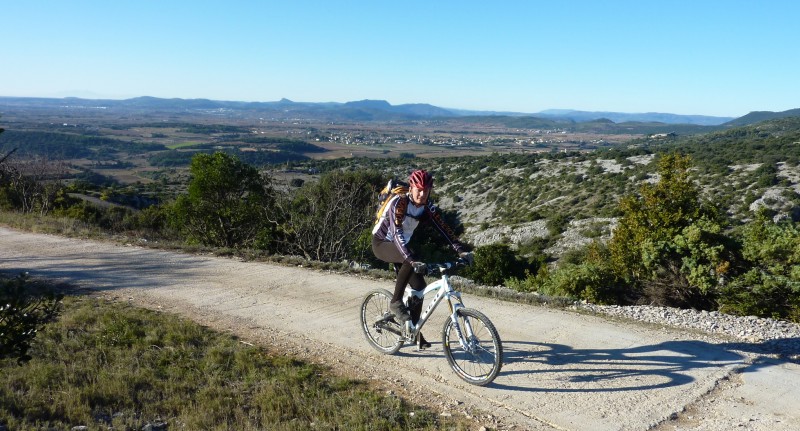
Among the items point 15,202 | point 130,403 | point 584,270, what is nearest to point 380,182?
point 15,202

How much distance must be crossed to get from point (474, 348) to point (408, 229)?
1.36 meters

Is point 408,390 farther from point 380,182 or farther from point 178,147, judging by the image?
point 178,147

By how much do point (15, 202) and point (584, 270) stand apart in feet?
90.7

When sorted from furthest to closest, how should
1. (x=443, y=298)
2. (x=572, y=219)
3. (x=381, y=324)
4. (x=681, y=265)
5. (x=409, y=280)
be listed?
(x=572, y=219), (x=681, y=265), (x=381, y=324), (x=409, y=280), (x=443, y=298)

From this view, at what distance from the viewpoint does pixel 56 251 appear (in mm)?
13188

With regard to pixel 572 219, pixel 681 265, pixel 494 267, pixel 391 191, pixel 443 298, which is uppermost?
pixel 391 191

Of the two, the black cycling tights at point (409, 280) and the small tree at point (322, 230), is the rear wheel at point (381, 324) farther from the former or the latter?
the small tree at point (322, 230)

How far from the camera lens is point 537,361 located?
596cm

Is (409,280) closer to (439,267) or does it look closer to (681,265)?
(439,267)

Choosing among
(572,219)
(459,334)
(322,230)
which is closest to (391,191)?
(459,334)

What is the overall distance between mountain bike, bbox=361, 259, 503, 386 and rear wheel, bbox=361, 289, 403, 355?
11mm

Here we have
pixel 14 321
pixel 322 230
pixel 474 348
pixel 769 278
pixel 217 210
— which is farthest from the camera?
pixel 217 210

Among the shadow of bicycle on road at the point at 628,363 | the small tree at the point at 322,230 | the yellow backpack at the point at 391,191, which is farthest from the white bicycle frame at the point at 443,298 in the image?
the small tree at the point at 322,230

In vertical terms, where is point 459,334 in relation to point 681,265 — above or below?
above
